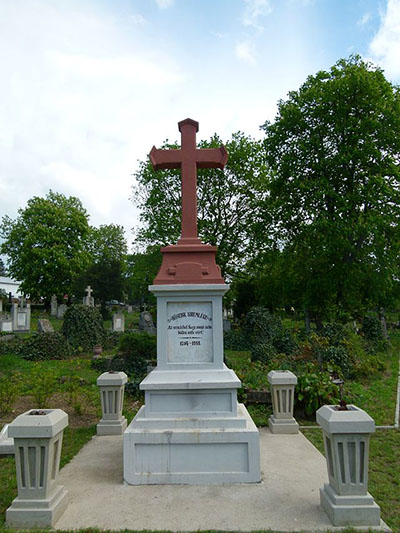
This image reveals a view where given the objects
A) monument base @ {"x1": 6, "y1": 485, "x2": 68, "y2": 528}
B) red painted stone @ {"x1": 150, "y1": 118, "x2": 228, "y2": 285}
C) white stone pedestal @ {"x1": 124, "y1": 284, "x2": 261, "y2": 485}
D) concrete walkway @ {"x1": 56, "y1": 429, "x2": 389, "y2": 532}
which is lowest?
concrete walkway @ {"x1": 56, "y1": 429, "x2": 389, "y2": 532}

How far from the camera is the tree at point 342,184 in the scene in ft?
50.2

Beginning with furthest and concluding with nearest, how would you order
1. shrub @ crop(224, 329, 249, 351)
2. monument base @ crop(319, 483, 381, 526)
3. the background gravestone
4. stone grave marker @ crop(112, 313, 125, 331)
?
the background gravestone
stone grave marker @ crop(112, 313, 125, 331)
shrub @ crop(224, 329, 249, 351)
monument base @ crop(319, 483, 381, 526)

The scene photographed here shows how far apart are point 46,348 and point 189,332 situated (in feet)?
36.1

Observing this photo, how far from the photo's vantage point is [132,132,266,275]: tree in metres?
19.7

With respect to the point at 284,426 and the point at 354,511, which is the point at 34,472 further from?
the point at 284,426

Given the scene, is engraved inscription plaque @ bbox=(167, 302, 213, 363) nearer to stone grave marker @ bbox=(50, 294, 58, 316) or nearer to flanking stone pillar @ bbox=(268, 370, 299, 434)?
flanking stone pillar @ bbox=(268, 370, 299, 434)

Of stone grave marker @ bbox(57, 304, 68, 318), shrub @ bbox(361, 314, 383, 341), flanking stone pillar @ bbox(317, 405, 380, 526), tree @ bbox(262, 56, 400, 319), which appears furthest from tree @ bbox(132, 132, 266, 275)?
flanking stone pillar @ bbox(317, 405, 380, 526)

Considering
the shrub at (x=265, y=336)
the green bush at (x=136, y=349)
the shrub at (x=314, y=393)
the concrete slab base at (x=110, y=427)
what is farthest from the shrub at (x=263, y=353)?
the concrete slab base at (x=110, y=427)

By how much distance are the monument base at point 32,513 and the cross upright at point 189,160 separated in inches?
128

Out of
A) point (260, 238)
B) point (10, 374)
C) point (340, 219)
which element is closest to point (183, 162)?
point (10, 374)

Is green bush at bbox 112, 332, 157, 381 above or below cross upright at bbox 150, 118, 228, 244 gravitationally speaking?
below

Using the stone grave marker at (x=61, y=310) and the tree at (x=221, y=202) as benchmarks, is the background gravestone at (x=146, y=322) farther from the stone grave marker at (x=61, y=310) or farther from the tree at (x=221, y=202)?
the stone grave marker at (x=61, y=310)

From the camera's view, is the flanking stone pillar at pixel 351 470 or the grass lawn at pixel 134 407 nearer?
the flanking stone pillar at pixel 351 470

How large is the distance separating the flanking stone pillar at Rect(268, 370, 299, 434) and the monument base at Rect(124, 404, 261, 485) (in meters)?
1.94
